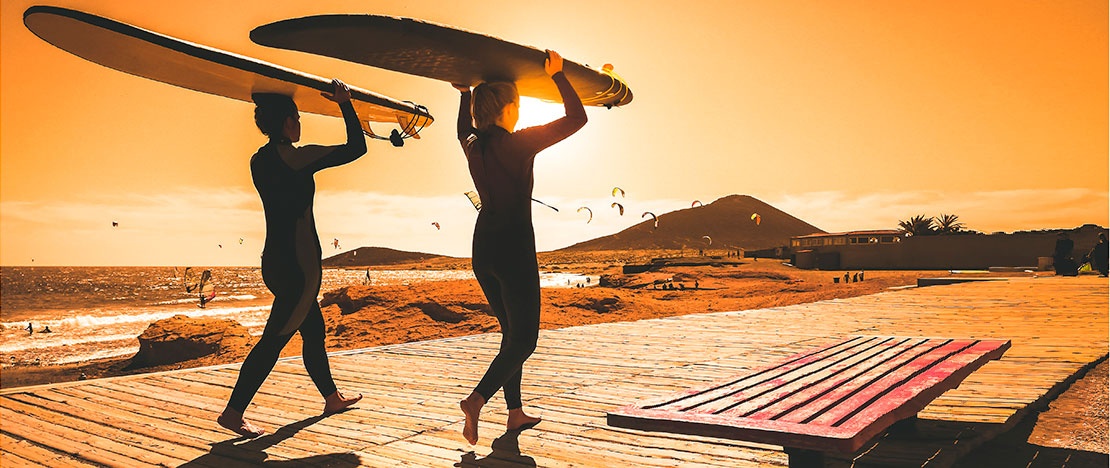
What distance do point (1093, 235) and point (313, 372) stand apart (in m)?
50.9

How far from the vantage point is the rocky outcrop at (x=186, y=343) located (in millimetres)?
19656

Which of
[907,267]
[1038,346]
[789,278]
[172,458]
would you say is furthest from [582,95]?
[907,267]

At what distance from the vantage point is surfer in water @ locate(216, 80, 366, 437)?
3992 mm

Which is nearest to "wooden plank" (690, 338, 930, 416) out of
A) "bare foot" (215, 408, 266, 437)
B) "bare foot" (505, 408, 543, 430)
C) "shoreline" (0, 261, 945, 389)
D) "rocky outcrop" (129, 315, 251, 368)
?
"bare foot" (505, 408, 543, 430)

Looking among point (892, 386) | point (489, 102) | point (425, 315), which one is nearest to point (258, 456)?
point (489, 102)

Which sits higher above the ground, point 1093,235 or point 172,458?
point 1093,235

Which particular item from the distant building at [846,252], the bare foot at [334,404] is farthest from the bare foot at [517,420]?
the distant building at [846,252]

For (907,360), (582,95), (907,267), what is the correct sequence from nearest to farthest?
(907,360) → (582,95) → (907,267)

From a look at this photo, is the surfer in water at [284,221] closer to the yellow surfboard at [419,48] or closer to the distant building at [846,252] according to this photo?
the yellow surfboard at [419,48]

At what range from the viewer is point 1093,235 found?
141ft

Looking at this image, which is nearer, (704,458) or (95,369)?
(704,458)

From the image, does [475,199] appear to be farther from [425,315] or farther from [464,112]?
[425,315]

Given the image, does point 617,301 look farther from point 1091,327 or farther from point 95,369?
point 95,369

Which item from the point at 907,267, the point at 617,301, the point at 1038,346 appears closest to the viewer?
the point at 1038,346
